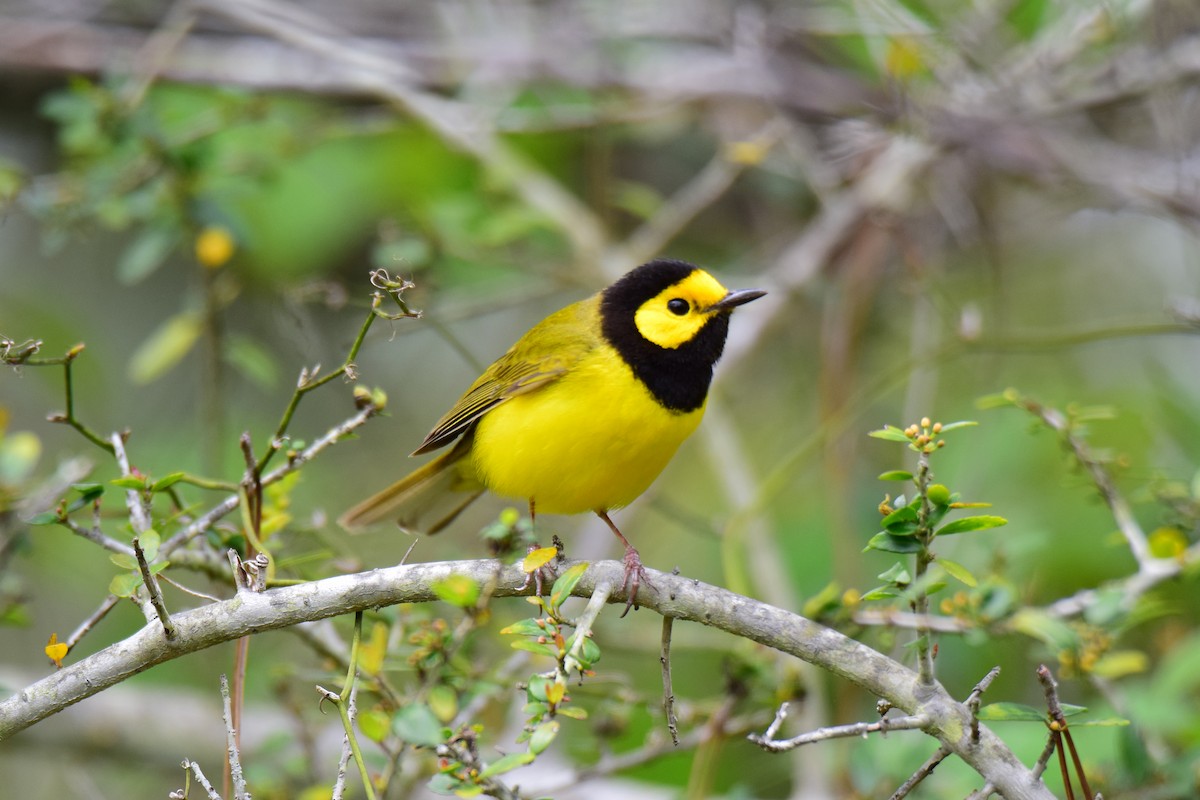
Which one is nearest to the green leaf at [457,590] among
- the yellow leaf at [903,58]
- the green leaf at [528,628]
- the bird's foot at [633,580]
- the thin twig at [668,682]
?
the green leaf at [528,628]

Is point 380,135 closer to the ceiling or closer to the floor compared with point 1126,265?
closer to the ceiling

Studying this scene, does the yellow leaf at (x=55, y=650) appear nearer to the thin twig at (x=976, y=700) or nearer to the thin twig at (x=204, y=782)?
the thin twig at (x=204, y=782)

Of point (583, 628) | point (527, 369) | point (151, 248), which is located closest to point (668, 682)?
point (583, 628)

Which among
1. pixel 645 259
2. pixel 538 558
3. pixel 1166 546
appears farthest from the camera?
pixel 645 259

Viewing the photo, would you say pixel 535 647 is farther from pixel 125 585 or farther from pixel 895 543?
pixel 125 585

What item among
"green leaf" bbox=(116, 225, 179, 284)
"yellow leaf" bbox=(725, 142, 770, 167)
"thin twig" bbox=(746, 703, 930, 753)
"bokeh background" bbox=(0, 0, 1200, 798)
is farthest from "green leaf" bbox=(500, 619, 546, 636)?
"yellow leaf" bbox=(725, 142, 770, 167)

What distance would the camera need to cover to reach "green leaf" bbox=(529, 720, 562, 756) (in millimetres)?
1828

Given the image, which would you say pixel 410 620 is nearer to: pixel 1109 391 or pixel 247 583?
pixel 247 583

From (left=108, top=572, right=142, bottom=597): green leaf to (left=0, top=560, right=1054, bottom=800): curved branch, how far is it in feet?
0.24

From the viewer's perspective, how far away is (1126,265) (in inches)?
239

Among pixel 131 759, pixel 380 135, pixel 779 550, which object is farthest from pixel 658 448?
pixel 380 135

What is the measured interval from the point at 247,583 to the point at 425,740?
0.54 metres

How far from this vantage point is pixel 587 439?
3.21 metres

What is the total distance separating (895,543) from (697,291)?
5.51 feet
